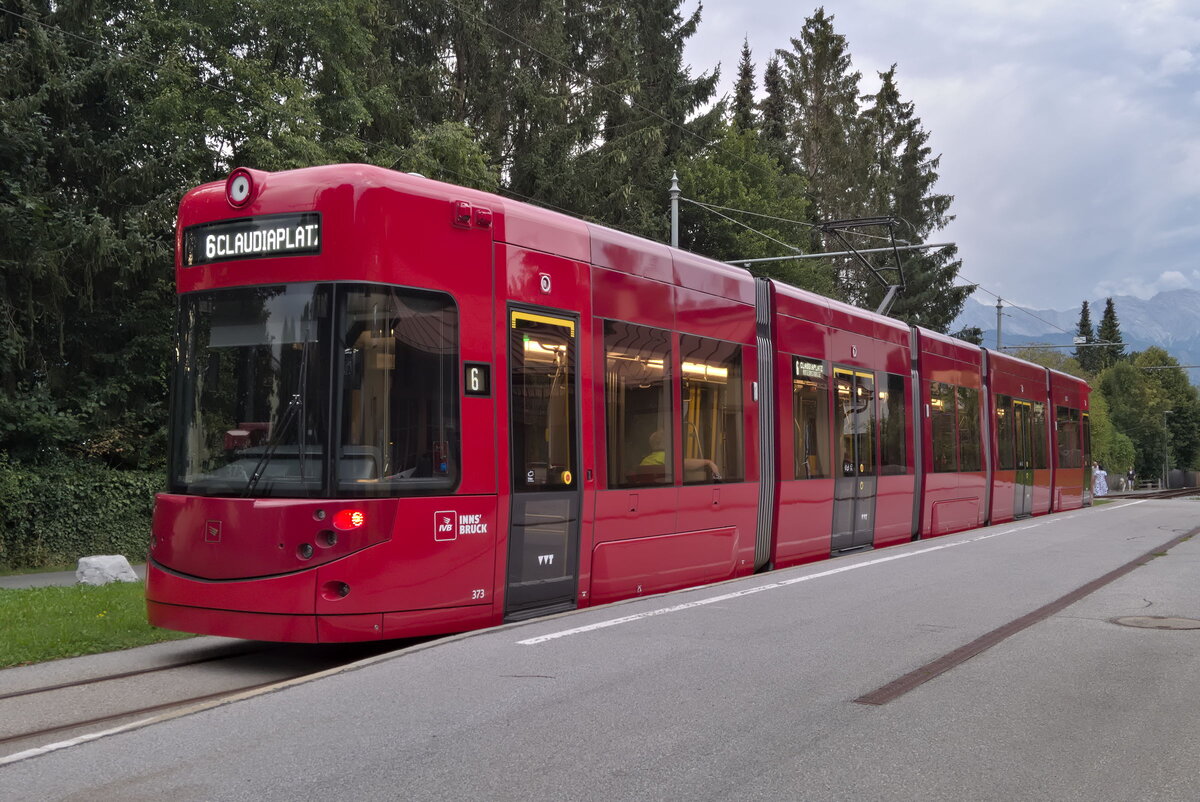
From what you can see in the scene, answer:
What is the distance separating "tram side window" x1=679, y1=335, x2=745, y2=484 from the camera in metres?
11.5

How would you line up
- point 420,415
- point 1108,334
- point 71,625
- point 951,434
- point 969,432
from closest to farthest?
point 420,415, point 71,625, point 951,434, point 969,432, point 1108,334

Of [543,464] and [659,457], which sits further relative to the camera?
[659,457]

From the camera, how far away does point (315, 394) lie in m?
7.86

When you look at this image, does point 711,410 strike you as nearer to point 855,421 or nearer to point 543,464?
point 543,464

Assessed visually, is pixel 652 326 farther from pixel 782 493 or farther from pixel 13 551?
pixel 13 551

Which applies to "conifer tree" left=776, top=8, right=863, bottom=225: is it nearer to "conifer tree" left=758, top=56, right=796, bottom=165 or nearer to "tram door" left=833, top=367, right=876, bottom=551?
"conifer tree" left=758, top=56, right=796, bottom=165

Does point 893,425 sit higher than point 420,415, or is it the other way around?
point 893,425

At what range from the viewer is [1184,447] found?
376 feet

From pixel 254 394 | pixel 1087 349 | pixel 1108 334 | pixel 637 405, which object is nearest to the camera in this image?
pixel 254 394

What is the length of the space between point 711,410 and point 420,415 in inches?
176

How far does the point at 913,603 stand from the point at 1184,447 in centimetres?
11798

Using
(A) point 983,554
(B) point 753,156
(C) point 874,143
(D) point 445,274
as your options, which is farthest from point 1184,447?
(D) point 445,274

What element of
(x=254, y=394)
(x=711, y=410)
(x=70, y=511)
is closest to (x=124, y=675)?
(x=254, y=394)

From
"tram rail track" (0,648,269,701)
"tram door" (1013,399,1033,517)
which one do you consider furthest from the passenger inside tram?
"tram door" (1013,399,1033,517)
